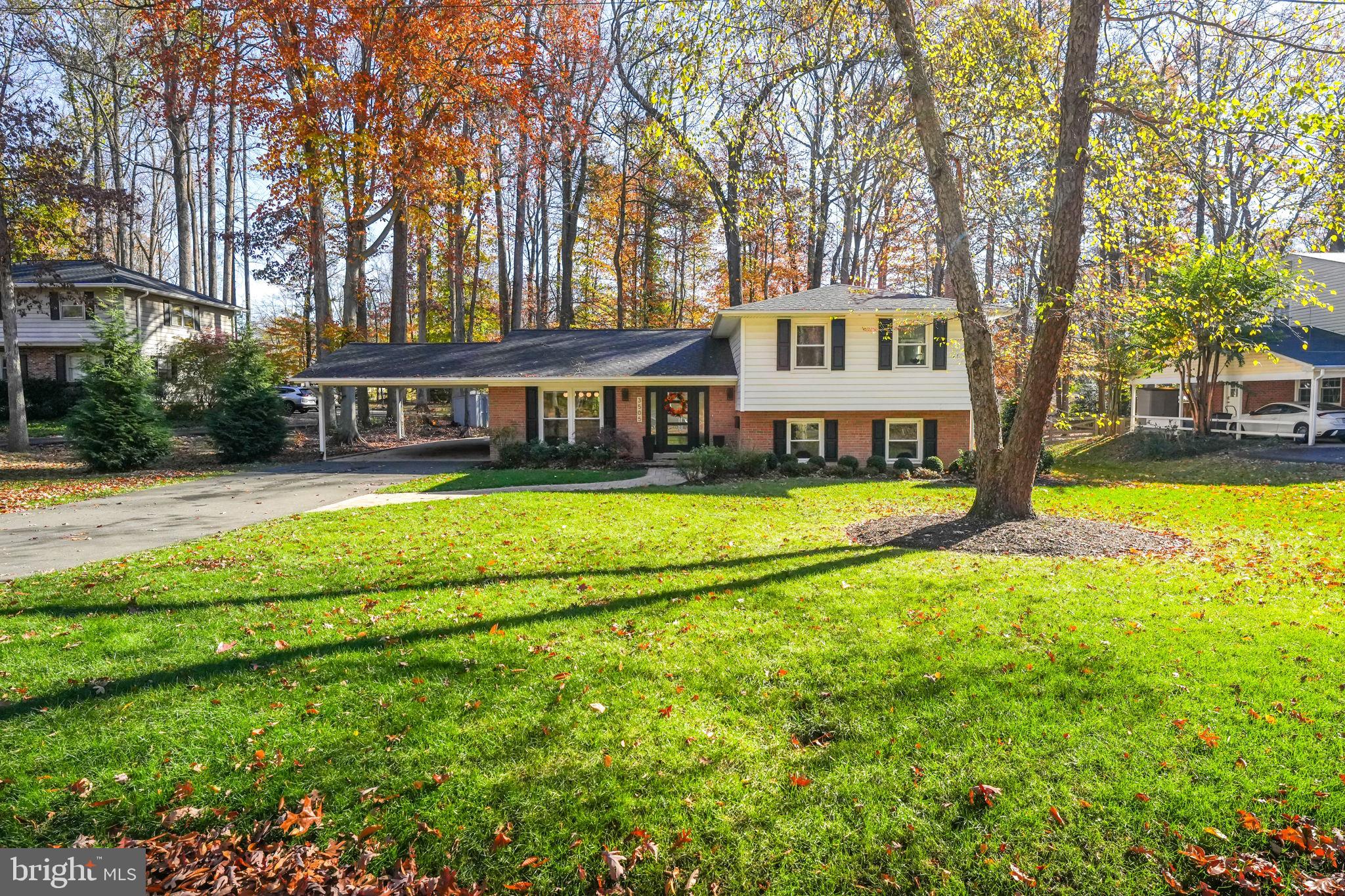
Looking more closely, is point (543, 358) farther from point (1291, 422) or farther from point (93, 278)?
point (1291, 422)

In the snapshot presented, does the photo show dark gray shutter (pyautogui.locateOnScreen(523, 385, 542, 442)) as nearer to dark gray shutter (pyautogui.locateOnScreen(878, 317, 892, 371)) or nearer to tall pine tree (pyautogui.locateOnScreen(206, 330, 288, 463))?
tall pine tree (pyautogui.locateOnScreen(206, 330, 288, 463))

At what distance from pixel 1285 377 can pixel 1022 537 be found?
20.2 m

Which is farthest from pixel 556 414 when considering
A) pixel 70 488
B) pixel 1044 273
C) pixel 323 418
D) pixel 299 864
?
pixel 299 864

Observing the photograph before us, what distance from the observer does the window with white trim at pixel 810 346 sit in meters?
17.9

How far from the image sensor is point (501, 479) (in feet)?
49.2

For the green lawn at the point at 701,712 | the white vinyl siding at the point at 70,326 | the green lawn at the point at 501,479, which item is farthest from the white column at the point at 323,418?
the green lawn at the point at 701,712

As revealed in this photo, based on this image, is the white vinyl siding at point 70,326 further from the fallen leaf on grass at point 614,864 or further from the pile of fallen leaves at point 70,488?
the fallen leaf on grass at point 614,864

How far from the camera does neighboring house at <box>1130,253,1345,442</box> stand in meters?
21.0

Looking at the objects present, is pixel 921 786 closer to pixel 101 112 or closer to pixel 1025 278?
pixel 1025 278

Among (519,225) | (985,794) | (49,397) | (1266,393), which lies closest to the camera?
(985,794)

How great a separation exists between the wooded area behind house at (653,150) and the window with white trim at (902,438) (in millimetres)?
4755

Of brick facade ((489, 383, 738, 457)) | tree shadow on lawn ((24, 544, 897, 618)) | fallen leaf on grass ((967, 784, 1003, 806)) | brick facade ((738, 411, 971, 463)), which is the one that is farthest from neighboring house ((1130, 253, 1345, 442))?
fallen leaf on grass ((967, 784, 1003, 806))

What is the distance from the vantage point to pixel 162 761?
3.49 metres

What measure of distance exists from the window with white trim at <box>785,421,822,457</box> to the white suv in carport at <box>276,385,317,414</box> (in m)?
26.5
